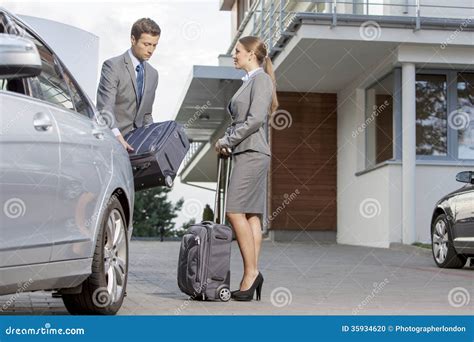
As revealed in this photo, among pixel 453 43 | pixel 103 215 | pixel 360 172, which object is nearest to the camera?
pixel 103 215

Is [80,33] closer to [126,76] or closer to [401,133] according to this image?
[126,76]

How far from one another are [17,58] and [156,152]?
2608 millimetres

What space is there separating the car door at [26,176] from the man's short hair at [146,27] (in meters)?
2.05

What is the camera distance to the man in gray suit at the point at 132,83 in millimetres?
7133

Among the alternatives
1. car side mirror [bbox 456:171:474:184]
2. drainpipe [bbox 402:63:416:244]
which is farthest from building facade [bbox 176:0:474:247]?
car side mirror [bbox 456:171:474:184]

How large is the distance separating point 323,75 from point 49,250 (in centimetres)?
1543

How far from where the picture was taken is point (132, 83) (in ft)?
23.9

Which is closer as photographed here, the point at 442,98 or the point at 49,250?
the point at 49,250

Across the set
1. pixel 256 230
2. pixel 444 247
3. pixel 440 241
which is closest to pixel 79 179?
pixel 256 230

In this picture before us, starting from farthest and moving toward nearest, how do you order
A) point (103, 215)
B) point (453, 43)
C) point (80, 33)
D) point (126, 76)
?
point (453, 43), point (80, 33), point (126, 76), point (103, 215)

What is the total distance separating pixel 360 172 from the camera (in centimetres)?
1972

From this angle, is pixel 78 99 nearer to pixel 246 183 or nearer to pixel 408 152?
pixel 246 183

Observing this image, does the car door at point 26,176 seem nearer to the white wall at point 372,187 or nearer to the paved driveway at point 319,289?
the paved driveway at point 319,289
